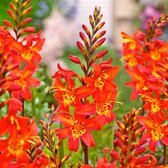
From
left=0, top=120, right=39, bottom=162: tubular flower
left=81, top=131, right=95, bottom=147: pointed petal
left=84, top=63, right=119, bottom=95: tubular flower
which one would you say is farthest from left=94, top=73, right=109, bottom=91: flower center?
left=0, top=120, right=39, bottom=162: tubular flower

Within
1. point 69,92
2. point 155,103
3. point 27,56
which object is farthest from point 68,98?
point 27,56

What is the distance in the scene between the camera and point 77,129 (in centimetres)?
179

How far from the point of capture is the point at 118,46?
11.0 m

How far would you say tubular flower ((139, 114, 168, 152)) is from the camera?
72.8 inches

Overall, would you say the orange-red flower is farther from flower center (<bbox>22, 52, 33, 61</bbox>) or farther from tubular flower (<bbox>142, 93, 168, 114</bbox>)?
flower center (<bbox>22, 52, 33, 61</bbox>)

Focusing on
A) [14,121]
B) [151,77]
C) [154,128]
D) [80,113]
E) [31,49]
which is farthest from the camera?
[31,49]

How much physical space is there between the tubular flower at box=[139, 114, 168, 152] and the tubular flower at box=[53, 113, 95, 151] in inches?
5.7

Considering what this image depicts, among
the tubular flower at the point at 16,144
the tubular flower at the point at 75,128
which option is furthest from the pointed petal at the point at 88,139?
the tubular flower at the point at 16,144

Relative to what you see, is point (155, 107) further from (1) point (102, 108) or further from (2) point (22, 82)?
(2) point (22, 82)

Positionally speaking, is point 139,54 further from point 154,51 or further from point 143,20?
point 143,20

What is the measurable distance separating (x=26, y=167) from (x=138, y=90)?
0.65 meters

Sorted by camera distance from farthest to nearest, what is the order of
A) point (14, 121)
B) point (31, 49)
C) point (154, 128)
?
1. point (31, 49)
2. point (154, 128)
3. point (14, 121)

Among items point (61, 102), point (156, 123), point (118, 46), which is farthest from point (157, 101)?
point (118, 46)

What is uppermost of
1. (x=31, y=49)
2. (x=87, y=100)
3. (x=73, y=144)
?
(x=31, y=49)
